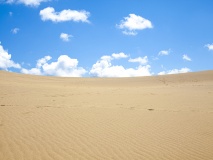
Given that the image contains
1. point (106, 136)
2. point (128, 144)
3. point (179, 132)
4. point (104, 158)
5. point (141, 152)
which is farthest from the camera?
point (179, 132)

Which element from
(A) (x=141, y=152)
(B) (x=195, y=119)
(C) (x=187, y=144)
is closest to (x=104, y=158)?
(A) (x=141, y=152)

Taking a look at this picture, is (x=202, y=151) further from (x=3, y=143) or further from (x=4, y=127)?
(x=4, y=127)

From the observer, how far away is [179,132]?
23.0 ft

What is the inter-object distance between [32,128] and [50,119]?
1094 millimetres

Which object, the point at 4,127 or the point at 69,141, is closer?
the point at 69,141

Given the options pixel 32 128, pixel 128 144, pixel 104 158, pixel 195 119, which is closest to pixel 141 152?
pixel 128 144

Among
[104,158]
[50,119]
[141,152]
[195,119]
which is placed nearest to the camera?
[104,158]

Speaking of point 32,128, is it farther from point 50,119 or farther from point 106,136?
point 106,136

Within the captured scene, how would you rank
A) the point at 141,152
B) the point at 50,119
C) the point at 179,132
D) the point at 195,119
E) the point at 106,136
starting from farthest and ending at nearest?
1. the point at 195,119
2. the point at 50,119
3. the point at 179,132
4. the point at 106,136
5. the point at 141,152

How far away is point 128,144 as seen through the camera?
592 centimetres

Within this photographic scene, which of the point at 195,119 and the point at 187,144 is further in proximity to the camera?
the point at 195,119

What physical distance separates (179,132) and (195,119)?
210cm

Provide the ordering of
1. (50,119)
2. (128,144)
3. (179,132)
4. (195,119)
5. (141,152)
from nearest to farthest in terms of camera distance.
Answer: (141,152), (128,144), (179,132), (50,119), (195,119)

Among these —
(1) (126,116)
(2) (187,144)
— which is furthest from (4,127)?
(2) (187,144)
